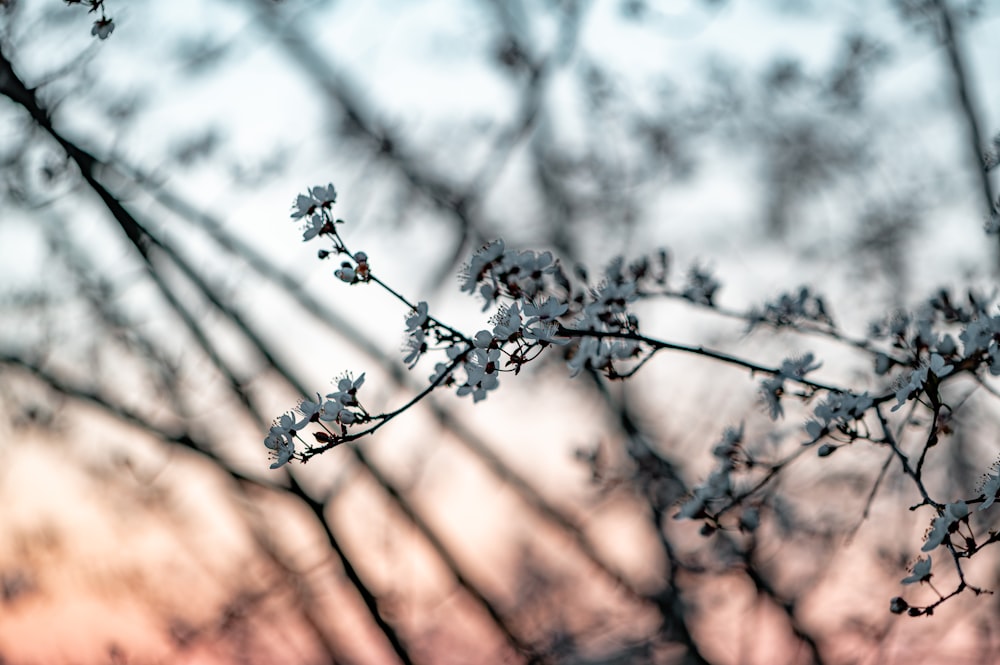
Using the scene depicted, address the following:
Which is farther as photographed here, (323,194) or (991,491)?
(323,194)

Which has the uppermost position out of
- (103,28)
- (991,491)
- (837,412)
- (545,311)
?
(103,28)

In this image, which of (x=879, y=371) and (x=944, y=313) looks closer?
(x=879, y=371)

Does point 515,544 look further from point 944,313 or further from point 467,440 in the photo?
point 944,313

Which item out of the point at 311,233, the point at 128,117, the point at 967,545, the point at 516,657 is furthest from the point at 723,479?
the point at 128,117

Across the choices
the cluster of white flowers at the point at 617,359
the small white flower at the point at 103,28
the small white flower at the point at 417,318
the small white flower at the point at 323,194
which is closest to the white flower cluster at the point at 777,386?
the cluster of white flowers at the point at 617,359

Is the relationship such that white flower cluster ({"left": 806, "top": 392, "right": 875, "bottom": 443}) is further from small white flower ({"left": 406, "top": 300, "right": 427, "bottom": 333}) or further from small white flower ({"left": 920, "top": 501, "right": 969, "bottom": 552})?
small white flower ({"left": 406, "top": 300, "right": 427, "bottom": 333})

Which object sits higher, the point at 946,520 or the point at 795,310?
the point at 795,310

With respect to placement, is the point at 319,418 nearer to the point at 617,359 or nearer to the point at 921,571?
the point at 617,359

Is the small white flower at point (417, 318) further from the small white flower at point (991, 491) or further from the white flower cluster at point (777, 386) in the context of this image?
the small white flower at point (991, 491)

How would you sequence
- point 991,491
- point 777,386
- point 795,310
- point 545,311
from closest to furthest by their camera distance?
point 991,491 → point 545,311 → point 777,386 → point 795,310

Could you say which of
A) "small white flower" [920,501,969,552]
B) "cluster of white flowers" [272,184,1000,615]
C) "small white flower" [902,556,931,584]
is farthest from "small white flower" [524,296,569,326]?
"small white flower" [902,556,931,584]

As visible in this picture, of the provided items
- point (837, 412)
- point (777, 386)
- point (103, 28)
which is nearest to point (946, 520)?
point (837, 412)
